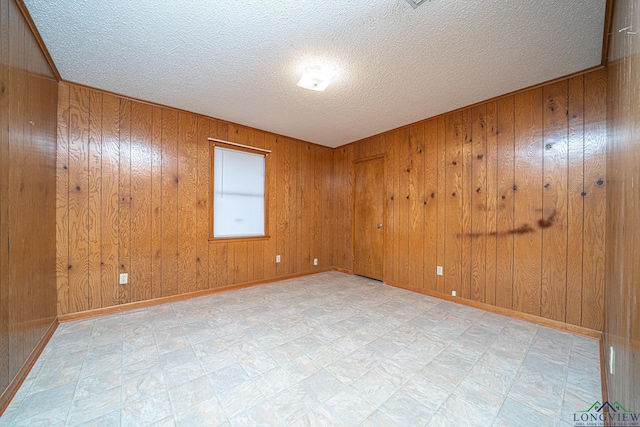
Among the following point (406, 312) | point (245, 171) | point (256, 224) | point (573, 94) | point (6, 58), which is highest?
point (573, 94)

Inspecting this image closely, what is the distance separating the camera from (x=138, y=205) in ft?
9.26

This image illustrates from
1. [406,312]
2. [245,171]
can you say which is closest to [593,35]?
[406,312]

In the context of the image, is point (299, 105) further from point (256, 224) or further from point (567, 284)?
point (567, 284)

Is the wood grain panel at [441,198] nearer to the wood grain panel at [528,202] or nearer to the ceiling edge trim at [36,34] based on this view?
the wood grain panel at [528,202]

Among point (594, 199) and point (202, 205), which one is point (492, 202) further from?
point (202, 205)

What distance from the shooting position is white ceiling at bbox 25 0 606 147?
1.55 m

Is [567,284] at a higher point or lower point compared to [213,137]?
lower

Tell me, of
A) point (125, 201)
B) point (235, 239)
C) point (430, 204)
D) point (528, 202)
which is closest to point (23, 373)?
point (125, 201)

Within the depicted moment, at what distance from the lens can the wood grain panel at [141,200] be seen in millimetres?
2787

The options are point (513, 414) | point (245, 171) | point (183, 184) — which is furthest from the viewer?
point (245, 171)

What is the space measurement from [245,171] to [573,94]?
3.85m

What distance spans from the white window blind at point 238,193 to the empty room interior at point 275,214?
3 cm

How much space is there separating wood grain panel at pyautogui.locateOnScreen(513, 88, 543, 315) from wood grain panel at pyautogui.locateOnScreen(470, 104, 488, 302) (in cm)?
29

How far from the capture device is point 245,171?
370 centimetres
